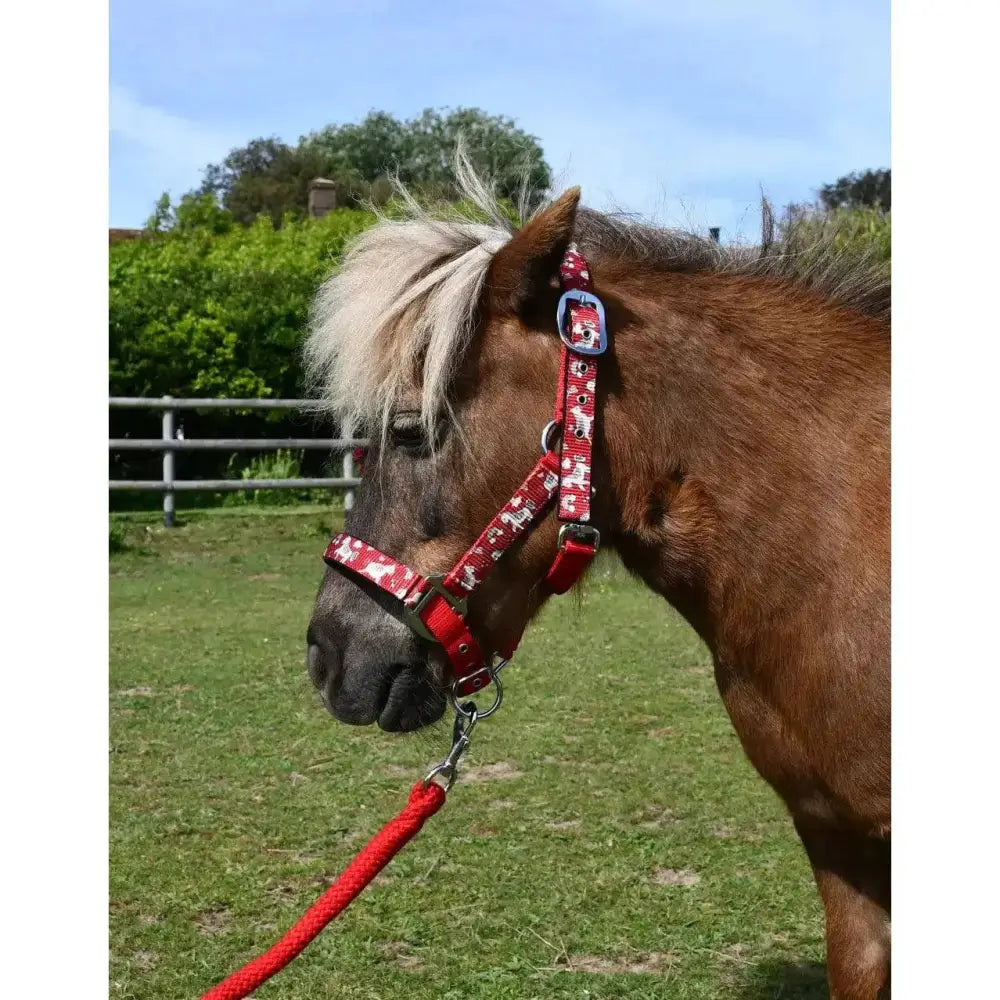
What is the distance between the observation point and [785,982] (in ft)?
11.9

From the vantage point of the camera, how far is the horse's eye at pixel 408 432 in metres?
2.33

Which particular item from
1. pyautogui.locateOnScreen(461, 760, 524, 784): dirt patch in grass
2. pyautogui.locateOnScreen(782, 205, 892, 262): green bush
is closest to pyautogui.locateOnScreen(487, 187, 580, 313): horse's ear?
pyautogui.locateOnScreen(782, 205, 892, 262): green bush

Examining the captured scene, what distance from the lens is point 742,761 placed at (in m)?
5.88

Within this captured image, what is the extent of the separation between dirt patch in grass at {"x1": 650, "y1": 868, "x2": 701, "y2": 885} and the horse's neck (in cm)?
235

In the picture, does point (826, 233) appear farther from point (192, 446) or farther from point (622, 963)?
point (192, 446)

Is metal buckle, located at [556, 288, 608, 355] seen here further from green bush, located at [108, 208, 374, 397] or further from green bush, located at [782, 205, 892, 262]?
green bush, located at [108, 208, 374, 397]

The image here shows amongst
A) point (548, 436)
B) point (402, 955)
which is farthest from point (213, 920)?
→ point (548, 436)

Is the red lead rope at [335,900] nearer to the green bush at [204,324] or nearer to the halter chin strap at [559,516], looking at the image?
the halter chin strap at [559,516]

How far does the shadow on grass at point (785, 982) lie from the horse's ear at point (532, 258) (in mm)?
2515

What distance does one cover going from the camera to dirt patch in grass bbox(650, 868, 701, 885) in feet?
14.4

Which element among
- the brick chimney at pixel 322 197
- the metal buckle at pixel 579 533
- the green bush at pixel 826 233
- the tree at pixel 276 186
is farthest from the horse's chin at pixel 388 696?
the tree at pixel 276 186

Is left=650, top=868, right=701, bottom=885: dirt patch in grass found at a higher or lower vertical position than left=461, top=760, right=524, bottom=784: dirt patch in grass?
lower

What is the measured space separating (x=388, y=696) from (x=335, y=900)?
0.44 m
